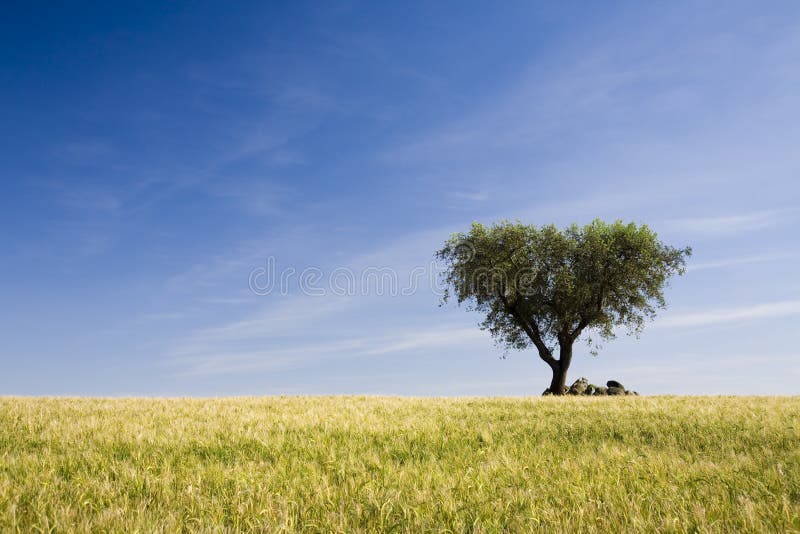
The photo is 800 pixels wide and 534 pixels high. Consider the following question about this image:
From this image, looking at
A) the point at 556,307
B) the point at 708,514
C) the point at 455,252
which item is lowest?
the point at 708,514

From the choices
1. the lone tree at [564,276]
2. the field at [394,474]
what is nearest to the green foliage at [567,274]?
the lone tree at [564,276]

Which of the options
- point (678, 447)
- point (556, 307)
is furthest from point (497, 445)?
point (556, 307)

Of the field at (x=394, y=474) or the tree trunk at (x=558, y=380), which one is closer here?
the field at (x=394, y=474)

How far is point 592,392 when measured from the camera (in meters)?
36.2

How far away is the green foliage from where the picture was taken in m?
33.7

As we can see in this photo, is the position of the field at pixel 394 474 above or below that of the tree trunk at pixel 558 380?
below

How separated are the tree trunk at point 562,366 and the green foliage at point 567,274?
0.25m

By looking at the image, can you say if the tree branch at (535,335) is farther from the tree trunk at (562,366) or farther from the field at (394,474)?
the field at (394,474)

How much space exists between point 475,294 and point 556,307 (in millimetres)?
5628

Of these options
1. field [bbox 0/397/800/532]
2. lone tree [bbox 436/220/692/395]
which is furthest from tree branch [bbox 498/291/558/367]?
field [bbox 0/397/800/532]

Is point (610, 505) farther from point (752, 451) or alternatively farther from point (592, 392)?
point (592, 392)

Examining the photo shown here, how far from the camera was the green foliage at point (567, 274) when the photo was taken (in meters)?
33.7

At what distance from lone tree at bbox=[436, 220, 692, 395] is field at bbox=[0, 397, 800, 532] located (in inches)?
824

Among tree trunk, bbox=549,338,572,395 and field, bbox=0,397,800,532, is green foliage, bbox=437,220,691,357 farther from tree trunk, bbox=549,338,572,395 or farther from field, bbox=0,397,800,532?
field, bbox=0,397,800,532
